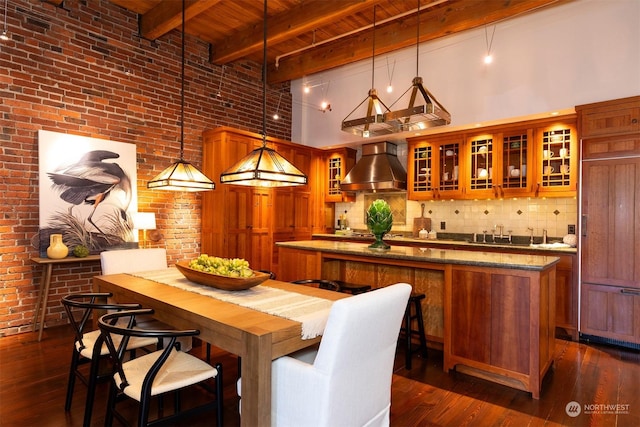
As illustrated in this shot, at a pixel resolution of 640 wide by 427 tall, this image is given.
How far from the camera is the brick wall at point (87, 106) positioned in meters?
3.68

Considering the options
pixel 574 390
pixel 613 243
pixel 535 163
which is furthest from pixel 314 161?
pixel 574 390

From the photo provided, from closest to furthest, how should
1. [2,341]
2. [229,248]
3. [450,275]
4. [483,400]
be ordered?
1. [483,400]
2. [450,275]
3. [2,341]
4. [229,248]

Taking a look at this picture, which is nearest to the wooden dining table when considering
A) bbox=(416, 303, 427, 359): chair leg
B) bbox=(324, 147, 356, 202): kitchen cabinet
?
bbox=(416, 303, 427, 359): chair leg

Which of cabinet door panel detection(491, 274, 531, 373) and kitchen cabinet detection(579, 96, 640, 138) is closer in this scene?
cabinet door panel detection(491, 274, 531, 373)

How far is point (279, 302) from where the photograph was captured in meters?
2.10

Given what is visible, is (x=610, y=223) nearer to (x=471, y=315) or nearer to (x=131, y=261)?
(x=471, y=315)

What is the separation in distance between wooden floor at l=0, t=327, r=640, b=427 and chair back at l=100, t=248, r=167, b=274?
831 mm

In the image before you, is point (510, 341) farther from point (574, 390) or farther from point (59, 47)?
point (59, 47)

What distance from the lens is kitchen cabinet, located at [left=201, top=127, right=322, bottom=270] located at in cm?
500

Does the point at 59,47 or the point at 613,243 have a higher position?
the point at 59,47

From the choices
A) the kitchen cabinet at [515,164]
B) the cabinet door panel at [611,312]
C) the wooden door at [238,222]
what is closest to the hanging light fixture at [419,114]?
the kitchen cabinet at [515,164]

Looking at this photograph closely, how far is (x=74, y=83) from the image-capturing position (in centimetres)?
409

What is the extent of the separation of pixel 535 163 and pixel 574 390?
2700 mm

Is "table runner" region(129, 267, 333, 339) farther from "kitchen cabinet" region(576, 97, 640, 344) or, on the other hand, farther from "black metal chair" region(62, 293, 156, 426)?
"kitchen cabinet" region(576, 97, 640, 344)
